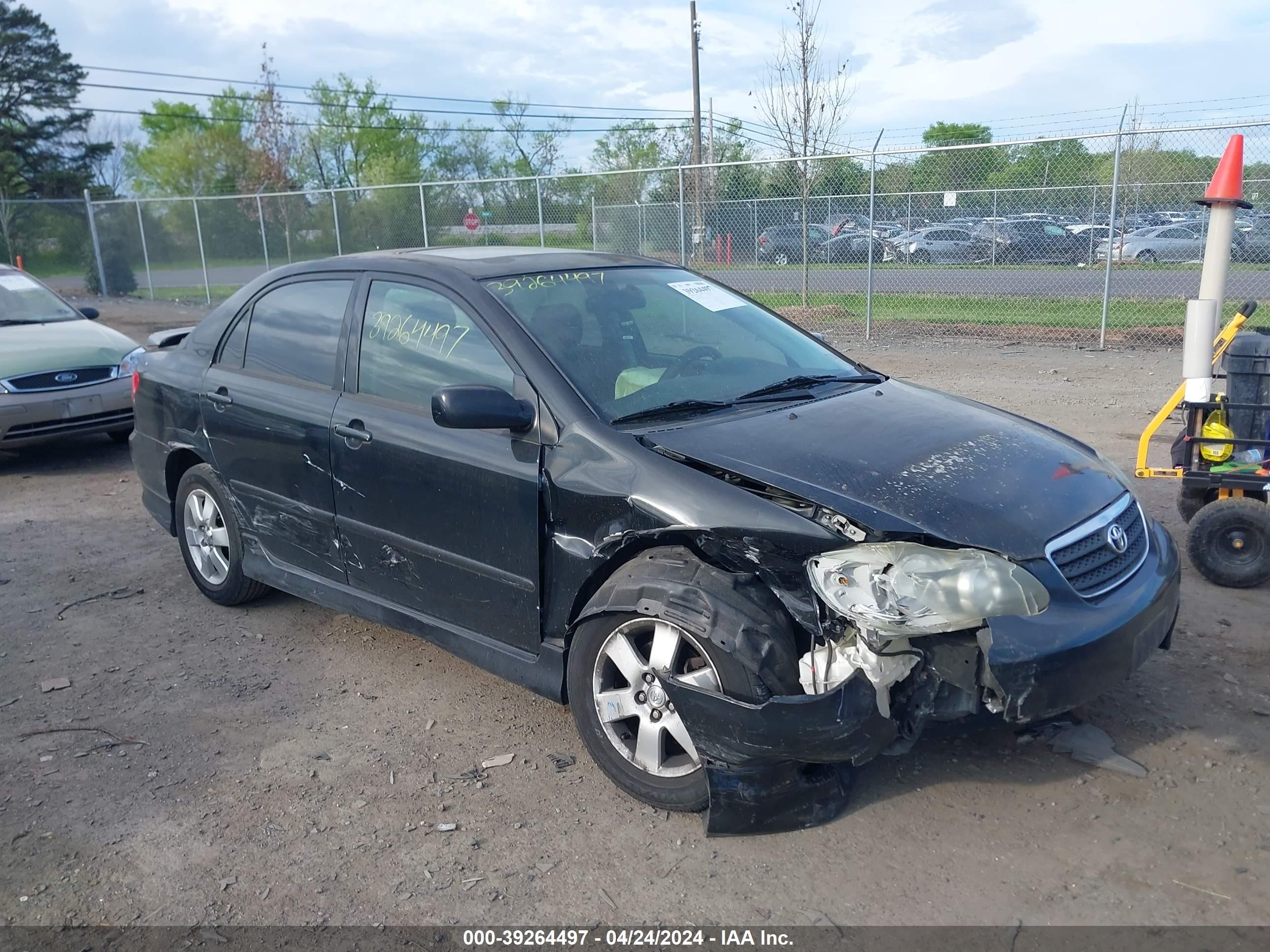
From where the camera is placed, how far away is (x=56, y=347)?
26.7ft

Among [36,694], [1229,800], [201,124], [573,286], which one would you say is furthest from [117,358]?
[201,124]

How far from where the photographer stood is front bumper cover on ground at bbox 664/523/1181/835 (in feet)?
9.12

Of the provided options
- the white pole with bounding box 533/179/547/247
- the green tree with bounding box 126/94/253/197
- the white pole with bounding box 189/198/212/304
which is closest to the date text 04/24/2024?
the white pole with bounding box 533/179/547/247

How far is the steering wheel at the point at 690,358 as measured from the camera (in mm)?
3777

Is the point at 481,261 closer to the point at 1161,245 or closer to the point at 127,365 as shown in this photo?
the point at 127,365

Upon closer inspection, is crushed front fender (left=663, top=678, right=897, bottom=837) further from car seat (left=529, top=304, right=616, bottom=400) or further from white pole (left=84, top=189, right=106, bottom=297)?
white pole (left=84, top=189, right=106, bottom=297)

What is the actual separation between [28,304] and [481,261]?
6.85 m

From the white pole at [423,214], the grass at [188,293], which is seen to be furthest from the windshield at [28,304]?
the grass at [188,293]

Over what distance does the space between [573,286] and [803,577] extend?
66.7 inches

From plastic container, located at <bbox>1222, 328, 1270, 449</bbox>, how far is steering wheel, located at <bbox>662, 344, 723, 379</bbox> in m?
2.60

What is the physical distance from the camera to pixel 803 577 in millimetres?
2949

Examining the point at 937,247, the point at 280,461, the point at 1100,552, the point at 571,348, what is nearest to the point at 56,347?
the point at 280,461

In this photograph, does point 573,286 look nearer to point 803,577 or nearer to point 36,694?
point 803,577

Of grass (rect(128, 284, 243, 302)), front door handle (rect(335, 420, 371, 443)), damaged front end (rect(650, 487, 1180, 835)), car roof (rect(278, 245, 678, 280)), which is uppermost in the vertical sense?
car roof (rect(278, 245, 678, 280))
